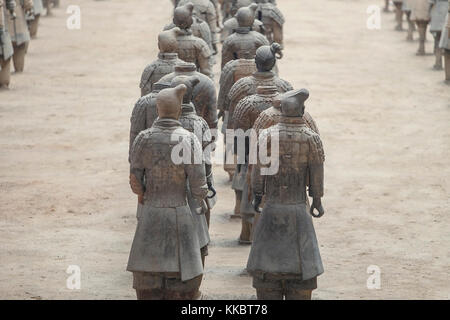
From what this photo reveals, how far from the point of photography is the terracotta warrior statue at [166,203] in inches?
287

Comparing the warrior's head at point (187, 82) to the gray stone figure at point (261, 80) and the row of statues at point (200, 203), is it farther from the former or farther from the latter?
the gray stone figure at point (261, 80)

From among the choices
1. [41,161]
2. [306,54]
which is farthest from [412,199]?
[306,54]

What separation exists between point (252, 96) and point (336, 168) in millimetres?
4092

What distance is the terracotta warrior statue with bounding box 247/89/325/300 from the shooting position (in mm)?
7445

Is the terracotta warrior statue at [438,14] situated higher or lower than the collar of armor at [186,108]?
lower

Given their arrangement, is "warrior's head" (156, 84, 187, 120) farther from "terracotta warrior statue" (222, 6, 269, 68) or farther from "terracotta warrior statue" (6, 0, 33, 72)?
"terracotta warrior statue" (6, 0, 33, 72)

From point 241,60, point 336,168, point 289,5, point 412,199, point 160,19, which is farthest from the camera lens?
point 289,5

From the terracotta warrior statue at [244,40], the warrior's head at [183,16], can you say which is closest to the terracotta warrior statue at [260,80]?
the warrior's head at [183,16]

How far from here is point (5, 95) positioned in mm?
16938

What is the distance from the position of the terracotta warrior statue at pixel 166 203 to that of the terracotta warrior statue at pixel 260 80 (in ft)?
6.50

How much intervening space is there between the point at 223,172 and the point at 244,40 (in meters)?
1.83

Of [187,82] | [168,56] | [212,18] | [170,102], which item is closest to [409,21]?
[212,18]
